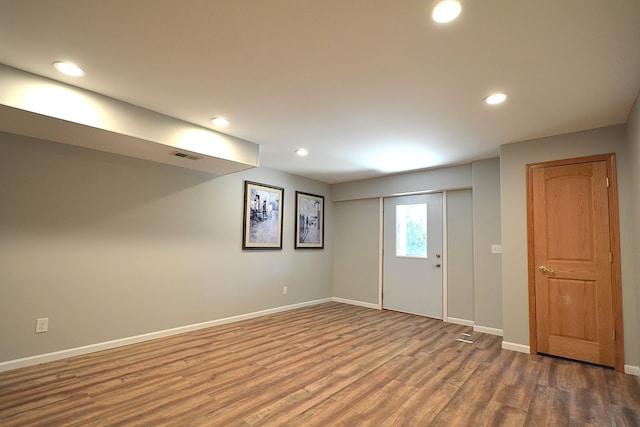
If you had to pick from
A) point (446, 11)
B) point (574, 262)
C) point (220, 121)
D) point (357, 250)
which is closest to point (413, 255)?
point (357, 250)

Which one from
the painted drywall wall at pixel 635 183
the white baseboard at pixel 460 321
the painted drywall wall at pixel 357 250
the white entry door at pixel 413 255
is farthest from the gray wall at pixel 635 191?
the painted drywall wall at pixel 357 250

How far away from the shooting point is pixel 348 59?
82.8 inches

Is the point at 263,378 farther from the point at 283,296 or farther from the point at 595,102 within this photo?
the point at 595,102

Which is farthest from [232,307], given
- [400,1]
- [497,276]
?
[400,1]

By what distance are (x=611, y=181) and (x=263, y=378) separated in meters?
3.90

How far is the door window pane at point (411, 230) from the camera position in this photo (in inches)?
210

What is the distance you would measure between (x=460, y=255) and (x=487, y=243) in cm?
58

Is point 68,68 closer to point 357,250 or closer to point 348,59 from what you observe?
point 348,59

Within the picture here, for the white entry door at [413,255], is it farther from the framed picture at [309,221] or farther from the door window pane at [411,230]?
the framed picture at [309,221]

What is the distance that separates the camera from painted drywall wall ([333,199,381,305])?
5.94 metres

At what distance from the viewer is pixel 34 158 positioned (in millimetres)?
2996

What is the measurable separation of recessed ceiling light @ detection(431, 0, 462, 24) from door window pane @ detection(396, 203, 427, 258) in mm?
3915

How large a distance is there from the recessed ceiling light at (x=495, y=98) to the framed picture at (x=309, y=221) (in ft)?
12.0

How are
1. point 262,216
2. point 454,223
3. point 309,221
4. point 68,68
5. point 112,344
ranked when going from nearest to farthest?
1. point 68,68
2. point 112,344
3. point 454,223
4. point 262,216
5. point 309,221
